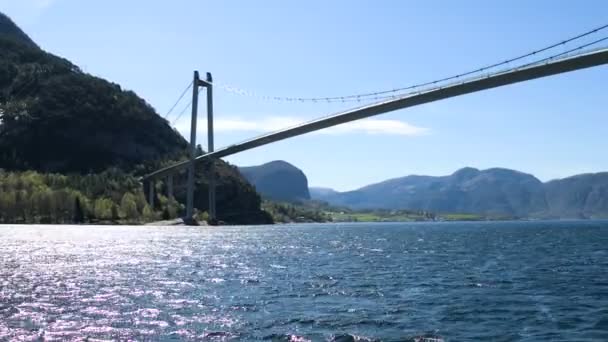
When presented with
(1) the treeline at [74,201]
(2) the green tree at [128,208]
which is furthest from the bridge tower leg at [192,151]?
(2) the green tree at [128,208]

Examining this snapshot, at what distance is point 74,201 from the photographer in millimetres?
152875

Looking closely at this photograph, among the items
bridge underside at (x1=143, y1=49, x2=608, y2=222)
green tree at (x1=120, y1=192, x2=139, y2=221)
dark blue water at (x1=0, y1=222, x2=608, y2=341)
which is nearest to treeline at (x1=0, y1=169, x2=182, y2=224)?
green tree at (x1=120, y1=192, x2=139, y2=221)

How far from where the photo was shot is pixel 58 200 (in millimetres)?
148875

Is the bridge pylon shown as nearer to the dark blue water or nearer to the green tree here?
the green tree

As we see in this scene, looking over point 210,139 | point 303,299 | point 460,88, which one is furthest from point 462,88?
point 210,139

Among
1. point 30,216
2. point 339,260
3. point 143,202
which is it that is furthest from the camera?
point 143,202

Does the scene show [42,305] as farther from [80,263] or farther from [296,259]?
[296,259]

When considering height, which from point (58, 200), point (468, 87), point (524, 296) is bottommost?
point (524, 296)

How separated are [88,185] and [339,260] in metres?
129

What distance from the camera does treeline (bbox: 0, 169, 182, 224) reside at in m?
146

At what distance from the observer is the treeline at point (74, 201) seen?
146 metres

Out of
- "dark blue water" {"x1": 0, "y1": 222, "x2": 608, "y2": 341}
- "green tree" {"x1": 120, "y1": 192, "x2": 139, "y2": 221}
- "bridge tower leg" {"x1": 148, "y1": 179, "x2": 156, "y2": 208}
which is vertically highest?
"bridge tower leg" {"x1": 148, "y1": 179, "x2": 156, "y2": 208}

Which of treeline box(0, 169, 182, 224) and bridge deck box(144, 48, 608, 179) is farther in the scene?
treeline box(0, 169, 182, 224)

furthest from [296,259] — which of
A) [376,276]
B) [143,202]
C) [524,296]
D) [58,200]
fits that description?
[143,202]
